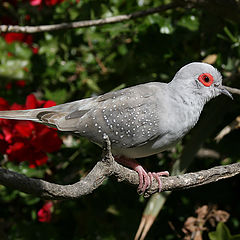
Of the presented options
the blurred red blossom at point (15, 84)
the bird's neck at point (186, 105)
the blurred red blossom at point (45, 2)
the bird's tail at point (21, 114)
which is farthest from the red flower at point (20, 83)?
the bird's neck at point (186, 105)

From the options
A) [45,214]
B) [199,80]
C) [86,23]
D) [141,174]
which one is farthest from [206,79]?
[45,214]

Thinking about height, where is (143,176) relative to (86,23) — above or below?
below

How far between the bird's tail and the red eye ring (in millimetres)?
923

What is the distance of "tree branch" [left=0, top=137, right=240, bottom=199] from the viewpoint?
1.49 meters

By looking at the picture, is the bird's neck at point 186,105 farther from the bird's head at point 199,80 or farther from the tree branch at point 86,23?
the tree branch at point 86,23

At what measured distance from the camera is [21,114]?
2385 mm

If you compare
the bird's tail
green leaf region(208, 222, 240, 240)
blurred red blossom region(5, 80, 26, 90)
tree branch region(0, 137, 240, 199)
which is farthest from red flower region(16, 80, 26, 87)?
green leaf region(208, 222, 240, 240)

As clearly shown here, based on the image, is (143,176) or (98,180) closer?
(98,180)

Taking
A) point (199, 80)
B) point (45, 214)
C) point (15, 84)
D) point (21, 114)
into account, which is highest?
point (199, 80)

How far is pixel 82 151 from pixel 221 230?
105 centimetres

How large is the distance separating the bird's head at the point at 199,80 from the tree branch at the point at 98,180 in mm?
440

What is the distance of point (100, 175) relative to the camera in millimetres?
1785

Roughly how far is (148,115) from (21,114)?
0.72 metres

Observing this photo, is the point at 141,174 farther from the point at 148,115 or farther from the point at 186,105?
the point at 186,105
